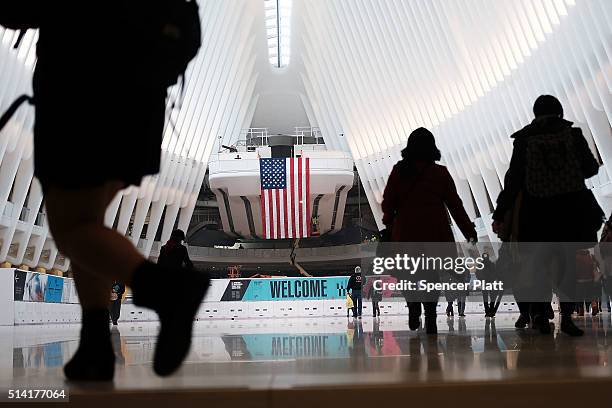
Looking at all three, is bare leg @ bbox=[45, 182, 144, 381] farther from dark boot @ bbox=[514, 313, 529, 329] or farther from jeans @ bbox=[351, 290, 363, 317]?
jeans @ bbox=[351, 290, 363, 317]

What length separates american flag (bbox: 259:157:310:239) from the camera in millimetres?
29547

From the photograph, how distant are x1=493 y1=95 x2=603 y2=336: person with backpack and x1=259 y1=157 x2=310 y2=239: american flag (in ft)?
81.7

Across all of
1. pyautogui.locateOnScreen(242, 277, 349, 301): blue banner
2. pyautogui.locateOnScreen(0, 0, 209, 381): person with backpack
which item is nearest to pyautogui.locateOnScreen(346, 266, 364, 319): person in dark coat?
pyautogui.locateOnScreen(242, 277, 349, 301): blue banner

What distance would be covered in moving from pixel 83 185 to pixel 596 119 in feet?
60.4

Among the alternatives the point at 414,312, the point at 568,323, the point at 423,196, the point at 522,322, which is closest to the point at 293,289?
the point at 522,322

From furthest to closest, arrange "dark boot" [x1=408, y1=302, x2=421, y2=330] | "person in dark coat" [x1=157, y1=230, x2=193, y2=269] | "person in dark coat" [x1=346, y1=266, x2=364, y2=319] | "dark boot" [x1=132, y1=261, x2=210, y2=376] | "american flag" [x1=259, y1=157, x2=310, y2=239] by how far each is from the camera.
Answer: "american flag" [x1=259, y1=157, x2=310, y2=239] → "person in dark coat" [x1=346, y1=266, x2=364, y2=319] → "person in dark coat" [x1=157, y1=230, x2=193, y2=269] → "dark boot" [x1=408, y1=302, x2=421, y2=330] → "dark boot" [x1=132, y1=261, x2=210, y2=376]

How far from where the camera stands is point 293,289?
20.6 metres

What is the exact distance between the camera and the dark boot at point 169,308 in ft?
4.81

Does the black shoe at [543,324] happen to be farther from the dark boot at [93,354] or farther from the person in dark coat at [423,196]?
the dark boot at [93,354]

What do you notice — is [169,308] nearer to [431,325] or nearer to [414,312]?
[431,325]

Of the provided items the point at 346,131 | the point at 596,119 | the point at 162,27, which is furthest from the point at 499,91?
the point at 162,27

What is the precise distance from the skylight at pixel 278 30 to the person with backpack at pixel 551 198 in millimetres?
27075

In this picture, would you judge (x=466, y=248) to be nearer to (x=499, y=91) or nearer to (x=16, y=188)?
(x=499, y=91)

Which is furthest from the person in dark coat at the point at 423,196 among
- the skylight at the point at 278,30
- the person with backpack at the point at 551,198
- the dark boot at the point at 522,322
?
the skylight at the point at 278,30
